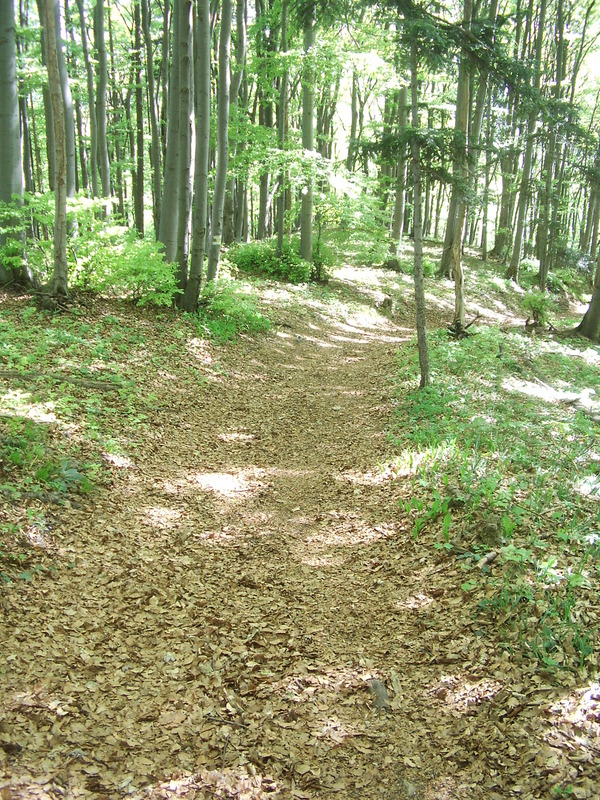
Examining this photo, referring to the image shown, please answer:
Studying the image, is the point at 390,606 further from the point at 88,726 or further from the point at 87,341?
the point at 87,341

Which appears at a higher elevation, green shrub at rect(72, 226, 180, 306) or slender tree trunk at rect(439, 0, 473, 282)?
slender tree trunk at rect(439, 0, 473, 282)

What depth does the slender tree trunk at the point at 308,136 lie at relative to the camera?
15.0m

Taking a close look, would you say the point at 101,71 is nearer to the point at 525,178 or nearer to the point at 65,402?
the point at 65,402

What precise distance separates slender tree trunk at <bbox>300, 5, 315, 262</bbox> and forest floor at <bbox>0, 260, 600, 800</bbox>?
418 inches

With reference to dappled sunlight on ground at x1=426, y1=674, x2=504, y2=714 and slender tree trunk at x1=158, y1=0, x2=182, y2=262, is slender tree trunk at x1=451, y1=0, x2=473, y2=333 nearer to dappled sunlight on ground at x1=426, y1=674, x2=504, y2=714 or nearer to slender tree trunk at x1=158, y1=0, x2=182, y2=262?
slender tree trunk at x1=158, y1=0, x2=182, y2=262

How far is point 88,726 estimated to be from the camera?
3180 millimetres

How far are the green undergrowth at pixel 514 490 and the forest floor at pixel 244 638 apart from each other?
0.21 m

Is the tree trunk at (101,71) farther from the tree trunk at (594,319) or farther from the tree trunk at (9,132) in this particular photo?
the tree trunk at (594,319)

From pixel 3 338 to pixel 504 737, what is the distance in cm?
792

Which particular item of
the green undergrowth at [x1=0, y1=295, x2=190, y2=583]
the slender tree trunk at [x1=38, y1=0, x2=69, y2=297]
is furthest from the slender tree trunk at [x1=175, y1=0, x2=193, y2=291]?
the slender tree trunk at [x1=38, y1=0, x2=69, y2=297]

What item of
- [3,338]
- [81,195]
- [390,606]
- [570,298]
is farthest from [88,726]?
[570,298]

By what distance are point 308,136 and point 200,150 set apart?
720 cm

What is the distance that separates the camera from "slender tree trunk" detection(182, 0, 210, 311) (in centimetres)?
1000

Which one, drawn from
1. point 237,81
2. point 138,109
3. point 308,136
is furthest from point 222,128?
point 138,109
